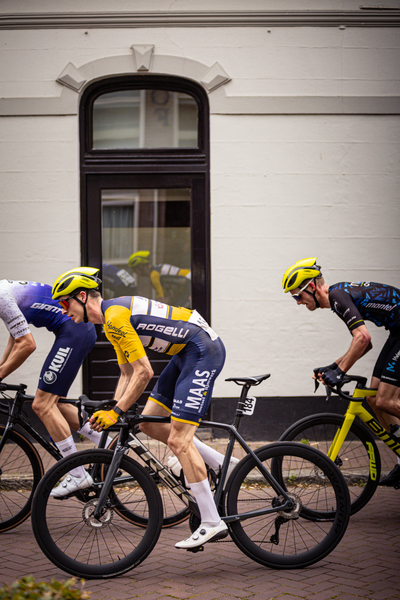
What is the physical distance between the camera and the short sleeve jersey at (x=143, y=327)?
382 centimetres

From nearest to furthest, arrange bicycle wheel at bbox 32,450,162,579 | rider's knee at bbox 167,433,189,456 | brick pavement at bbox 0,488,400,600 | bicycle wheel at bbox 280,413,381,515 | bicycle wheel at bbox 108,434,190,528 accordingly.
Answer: brick pavement at bbox 0,488,400,600 → bicycle wheel at bbox 32,450,162,579 → rider's knee at bbox 167,433,189,456 → bicycle wheel at bbox 108,434,190,528 → bicycle wheel at bbox 280,413,381,515

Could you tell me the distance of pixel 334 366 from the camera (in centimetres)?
488

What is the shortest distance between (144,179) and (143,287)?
4.73ft

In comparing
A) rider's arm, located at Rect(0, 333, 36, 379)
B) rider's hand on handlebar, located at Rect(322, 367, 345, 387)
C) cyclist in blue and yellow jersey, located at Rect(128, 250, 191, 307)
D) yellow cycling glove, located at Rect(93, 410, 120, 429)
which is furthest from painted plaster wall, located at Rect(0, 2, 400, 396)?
yellow cycling glove, located at Rect(93, 410, 120, 429)

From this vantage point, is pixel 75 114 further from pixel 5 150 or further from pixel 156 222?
pixel 156 222

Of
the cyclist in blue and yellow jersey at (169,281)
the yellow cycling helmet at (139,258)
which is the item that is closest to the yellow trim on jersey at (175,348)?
the cyclist in blue and yellow jersey at (169,281)

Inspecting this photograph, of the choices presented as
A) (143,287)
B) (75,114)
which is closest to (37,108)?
(75,114)

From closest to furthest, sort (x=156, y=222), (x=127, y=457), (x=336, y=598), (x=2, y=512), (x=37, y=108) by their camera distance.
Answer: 1. (x=336, y=598)
2. (x=127, y=457)
3. (x=2, y=512)
4. (x=37, y=108)
5. (x=156, y=222)

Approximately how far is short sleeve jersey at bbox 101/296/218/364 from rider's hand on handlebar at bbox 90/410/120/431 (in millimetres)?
352

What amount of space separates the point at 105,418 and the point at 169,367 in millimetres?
758

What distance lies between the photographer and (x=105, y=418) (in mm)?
3703

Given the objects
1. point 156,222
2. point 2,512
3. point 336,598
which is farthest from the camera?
point 156,222

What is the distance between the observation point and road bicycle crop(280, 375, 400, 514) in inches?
189

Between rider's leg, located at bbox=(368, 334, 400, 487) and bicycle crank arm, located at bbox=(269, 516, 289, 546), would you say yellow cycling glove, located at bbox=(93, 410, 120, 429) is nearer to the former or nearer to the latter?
bicycle crank arm, located at bbox=(269, 516, 289, 546)
